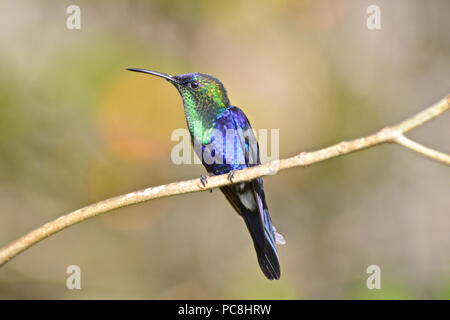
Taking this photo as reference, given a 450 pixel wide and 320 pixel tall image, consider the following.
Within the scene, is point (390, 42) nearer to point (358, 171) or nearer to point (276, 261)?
point (358, 171)

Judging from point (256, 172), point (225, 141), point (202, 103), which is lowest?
point (256, 172)

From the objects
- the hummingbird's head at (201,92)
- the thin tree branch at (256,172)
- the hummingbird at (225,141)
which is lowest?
the thin tree branch at (256,172)

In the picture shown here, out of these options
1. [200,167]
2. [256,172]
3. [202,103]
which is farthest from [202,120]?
[200,167]

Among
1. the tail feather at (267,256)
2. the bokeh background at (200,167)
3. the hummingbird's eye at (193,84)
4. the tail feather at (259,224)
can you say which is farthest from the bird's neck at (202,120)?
the bokeh background at (200,167)

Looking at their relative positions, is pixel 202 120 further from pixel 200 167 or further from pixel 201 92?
pixel 200 167

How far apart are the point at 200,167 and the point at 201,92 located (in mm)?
2224

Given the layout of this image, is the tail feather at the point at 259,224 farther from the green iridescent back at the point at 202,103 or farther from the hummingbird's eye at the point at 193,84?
the hummingbird's eye at the point at 193,84

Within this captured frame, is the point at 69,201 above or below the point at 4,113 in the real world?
below

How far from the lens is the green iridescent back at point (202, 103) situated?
3402mm

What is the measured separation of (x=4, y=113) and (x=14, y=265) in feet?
6.00

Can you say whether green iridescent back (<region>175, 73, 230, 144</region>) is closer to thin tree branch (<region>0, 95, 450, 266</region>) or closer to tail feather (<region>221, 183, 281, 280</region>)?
tail feather (<region>221, 183, 281, 280</region>)

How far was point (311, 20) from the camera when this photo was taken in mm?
6312

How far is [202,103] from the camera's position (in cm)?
347

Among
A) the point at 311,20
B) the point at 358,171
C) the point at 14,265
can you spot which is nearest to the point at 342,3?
the point at 311,20
